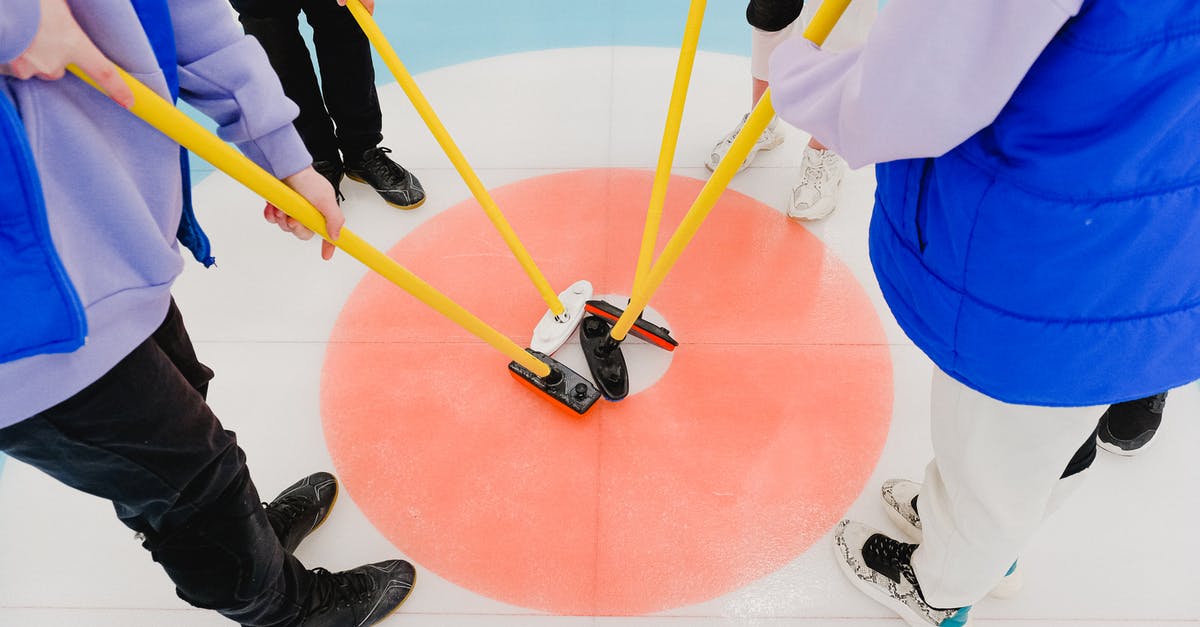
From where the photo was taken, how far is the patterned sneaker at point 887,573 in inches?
59.8

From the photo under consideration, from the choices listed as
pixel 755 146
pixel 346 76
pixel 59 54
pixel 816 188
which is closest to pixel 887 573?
pixel 816 188

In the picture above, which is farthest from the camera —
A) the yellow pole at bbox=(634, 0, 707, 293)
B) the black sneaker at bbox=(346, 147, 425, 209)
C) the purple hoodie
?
the black sneaker at bbox=(346, 147, 425, 209)

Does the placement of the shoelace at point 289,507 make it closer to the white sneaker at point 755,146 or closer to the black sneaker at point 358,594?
the black sneaker at point 358,594

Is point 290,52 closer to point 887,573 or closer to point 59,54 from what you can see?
point 59,54

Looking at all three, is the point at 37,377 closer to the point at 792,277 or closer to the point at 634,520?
the point at 634,520

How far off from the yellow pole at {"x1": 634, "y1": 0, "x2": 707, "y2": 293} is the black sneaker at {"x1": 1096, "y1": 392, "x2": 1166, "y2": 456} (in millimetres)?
1108

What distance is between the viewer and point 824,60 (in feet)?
3.20

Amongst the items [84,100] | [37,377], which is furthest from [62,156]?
[37,377]

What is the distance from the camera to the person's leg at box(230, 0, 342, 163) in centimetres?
213

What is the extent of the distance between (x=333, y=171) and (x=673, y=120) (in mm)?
1254

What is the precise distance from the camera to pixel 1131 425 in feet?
5.78

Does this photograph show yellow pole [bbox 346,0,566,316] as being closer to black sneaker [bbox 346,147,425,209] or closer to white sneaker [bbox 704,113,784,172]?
black sneaker [bbox 346,147,425,209]

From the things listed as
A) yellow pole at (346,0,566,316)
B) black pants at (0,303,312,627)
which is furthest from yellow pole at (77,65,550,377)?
yellow pole at (346,0,566,316)

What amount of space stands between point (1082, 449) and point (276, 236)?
2192mm
